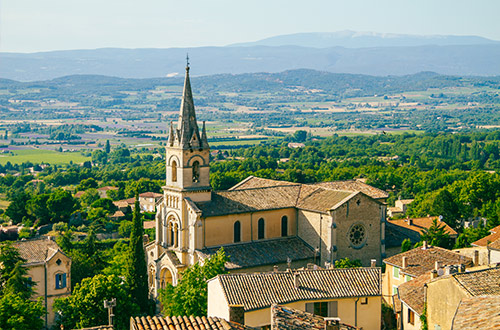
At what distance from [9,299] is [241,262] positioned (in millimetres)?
15136

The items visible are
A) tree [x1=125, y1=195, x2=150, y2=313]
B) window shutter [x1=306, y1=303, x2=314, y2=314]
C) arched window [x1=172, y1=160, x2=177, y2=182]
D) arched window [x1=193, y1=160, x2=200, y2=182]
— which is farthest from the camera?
arched window [x1=172, y1=160, x2=177, y2=182]

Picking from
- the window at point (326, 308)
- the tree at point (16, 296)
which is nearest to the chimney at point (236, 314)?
the window at point (326, 308)

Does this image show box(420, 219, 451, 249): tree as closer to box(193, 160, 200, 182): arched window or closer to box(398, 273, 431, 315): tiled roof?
box(193, 160, 200, 182): arched window

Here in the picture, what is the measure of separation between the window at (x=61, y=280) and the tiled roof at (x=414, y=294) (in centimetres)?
2495

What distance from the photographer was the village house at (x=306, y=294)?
3228cm

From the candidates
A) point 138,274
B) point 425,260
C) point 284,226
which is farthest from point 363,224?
point 138,274

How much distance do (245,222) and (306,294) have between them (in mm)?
18195

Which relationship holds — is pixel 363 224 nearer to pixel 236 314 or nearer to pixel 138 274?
pixel 138 274

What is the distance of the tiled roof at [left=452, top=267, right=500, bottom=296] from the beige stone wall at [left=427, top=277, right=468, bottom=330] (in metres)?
0.28

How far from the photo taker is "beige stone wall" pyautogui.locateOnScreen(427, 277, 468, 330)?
78.4ft

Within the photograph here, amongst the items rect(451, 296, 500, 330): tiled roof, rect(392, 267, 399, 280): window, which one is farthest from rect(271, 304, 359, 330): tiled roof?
rect(392, 267, 399, 280): window

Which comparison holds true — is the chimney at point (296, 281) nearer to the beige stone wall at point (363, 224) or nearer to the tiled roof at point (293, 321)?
the tiled roof at point (293, 321)

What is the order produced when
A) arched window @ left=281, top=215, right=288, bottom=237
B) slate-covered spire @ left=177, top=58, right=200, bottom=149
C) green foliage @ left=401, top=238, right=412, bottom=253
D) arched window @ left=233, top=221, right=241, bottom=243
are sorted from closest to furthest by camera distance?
arched window @ left=233, top=221, right=241, bottom=243, slate-covered spire @ left=177, top=58, right=200, bottom=149, green foliage @ left=401, top=238, right=412, bottom=253, arched window @ left=281, top=215, right=288, bottom=237

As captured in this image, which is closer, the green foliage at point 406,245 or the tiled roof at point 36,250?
the tiled roof at point 36,250
